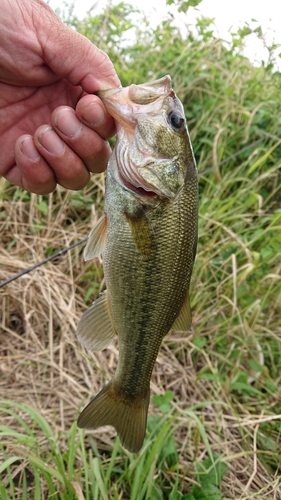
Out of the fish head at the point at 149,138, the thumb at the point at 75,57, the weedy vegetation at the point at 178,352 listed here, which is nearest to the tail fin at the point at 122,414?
the weedy vegetation at the point at 178,352

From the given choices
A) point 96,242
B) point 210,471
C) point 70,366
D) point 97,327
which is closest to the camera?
point 96,242

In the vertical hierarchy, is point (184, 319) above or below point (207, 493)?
above

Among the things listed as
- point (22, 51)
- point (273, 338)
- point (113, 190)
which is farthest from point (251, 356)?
point (22, 51)

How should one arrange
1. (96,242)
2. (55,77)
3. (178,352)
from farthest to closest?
(178,352)
(55,77)
(96,242)

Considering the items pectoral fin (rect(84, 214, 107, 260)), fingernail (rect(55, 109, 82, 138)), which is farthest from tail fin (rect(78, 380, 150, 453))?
fingernail (rect(55, 109, 82, 138))

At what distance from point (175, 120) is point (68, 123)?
43 cm

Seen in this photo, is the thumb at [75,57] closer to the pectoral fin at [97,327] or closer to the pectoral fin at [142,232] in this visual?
the pectoral fin at [142,232]

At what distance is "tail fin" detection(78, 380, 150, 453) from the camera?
1.66 metres

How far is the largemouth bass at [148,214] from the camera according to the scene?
4.96 feet

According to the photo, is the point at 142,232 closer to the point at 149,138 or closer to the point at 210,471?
the point at 149,138

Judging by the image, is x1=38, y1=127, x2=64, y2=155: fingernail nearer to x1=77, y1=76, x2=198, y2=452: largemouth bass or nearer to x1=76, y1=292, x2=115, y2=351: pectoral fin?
x1=77, y1=76, x2=198, y2=452: largemouth bass

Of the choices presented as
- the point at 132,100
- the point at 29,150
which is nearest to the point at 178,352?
the point at 29,150

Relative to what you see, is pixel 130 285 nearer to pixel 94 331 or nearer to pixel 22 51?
pixel 94 331

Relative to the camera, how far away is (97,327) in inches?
67.2
